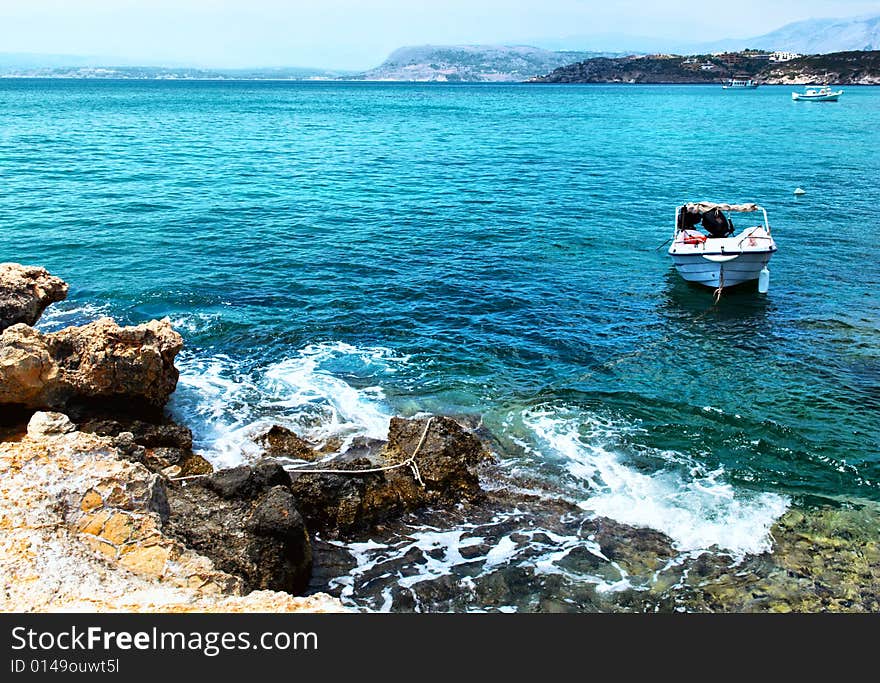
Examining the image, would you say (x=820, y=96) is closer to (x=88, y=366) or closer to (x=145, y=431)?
(x=145, y=431)

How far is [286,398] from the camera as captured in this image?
17672 mm

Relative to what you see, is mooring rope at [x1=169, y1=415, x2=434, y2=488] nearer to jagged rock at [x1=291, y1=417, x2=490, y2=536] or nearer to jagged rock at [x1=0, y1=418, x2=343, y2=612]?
jagged rock at [x1=291, y1=417, x2=490, y2=536]

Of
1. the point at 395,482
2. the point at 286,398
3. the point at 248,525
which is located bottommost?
the point at 395,482

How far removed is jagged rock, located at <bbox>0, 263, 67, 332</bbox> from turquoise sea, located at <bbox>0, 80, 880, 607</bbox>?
394 cm

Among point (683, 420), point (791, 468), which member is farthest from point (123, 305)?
point (791, 468)

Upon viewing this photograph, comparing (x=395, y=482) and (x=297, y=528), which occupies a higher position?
(x=297, y=528)

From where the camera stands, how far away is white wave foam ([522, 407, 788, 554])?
1283cm

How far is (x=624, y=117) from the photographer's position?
3989 inches

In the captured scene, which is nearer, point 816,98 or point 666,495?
point 666,495

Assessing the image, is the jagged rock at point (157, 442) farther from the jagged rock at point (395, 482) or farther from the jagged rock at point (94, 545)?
the jagged rock at point (94, 545)

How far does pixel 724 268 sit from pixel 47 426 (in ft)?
77.0

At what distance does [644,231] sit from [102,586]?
104ft

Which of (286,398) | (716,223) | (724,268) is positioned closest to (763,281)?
(724,268)

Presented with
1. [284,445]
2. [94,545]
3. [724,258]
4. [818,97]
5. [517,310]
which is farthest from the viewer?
[818,97]
